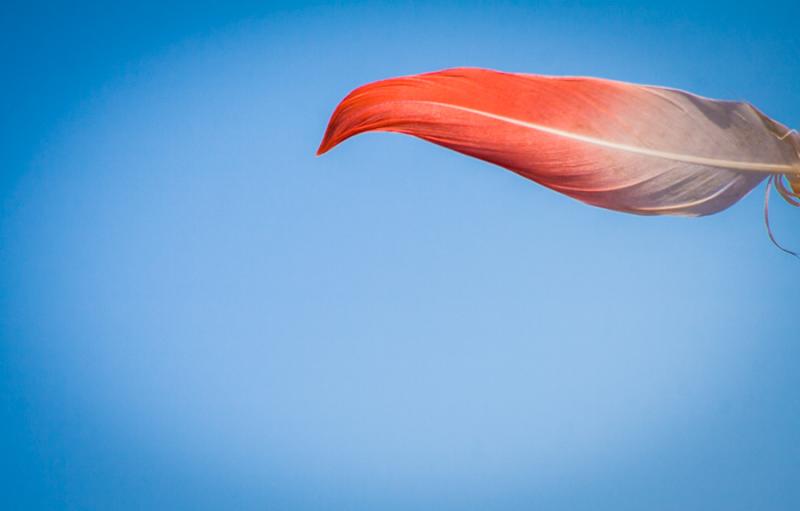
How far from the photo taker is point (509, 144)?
1.38 ft

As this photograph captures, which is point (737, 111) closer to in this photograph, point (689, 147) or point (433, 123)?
point (689, 147)

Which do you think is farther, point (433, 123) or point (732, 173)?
point (732, 173)

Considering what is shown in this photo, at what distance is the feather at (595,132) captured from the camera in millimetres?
406

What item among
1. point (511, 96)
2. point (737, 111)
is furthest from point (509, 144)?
point (737, 111)

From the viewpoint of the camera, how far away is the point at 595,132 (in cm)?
47

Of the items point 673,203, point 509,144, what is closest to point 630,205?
point 673,203

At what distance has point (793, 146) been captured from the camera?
570 millimetres

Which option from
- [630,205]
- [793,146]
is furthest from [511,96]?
[793,146]

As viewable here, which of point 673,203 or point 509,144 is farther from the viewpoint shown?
point 673,203

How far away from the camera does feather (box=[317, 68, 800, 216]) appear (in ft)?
1.33

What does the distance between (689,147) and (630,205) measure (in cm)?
6

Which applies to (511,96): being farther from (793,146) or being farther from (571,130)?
(793,146)

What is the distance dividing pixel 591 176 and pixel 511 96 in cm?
10

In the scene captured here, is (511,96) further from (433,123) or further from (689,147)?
(689,147)
